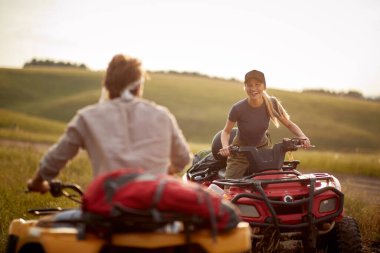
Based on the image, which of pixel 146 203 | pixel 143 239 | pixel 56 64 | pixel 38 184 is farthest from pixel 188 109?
pixel 146 203

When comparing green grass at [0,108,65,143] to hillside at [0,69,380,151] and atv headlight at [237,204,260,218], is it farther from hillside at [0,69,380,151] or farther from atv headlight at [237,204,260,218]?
atv headlight at [237,204,260,218]

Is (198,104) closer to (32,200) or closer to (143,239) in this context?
(32,200)

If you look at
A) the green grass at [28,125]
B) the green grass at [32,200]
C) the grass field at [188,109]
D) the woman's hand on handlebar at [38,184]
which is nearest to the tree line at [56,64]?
the grass field at [188,109]

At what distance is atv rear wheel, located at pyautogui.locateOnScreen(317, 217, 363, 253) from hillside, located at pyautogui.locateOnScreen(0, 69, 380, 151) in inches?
1732

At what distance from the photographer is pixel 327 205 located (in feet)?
20.7

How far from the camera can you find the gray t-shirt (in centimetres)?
745

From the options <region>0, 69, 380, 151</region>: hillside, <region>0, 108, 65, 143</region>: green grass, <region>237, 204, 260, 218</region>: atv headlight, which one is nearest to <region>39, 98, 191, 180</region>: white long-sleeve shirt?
<region>237, 204, 260, 218</region>: atv headlight

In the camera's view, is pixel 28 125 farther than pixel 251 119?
Yes

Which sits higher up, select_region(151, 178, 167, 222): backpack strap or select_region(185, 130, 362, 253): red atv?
select_region(151, 178, 167, 222): backpack strap

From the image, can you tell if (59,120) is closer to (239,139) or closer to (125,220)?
(239,139)

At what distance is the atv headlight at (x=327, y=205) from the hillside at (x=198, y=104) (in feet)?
146

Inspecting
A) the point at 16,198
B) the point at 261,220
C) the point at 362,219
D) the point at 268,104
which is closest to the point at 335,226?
the point at 261,220

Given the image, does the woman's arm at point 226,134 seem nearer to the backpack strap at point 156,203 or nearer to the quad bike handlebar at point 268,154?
the quad bike handlebar at point 268,154

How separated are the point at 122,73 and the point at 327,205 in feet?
10.6
